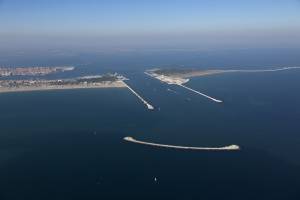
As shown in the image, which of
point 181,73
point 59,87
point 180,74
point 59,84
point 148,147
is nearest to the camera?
point 148,147

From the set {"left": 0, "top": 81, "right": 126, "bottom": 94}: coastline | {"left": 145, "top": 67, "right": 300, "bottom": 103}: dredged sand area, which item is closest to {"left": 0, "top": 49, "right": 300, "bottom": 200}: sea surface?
{"left": 0, "top": 81, "right": 126, "bottom": 94}: coastline

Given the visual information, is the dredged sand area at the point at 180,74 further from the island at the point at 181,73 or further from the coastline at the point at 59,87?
the coastline at the point at 59,87

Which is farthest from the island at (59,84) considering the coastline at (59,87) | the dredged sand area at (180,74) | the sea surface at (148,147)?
the dredged sand area at (180,74)

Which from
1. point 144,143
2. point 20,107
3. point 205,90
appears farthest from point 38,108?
point 205,90

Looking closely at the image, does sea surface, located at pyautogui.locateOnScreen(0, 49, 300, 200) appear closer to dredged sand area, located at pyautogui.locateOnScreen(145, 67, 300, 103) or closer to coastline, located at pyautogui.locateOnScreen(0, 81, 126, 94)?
coastline, located at pyautogui.locateOnScreen(0, 81, 126, 94)

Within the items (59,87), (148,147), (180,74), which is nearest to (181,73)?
(180,74)

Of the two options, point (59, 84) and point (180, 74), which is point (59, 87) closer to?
point (59, 84)

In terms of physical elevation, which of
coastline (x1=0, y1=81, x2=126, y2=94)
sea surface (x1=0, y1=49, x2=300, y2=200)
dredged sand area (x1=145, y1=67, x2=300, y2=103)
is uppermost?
dredged sand area (x1=145, y1=67, x2=300, y2=103)

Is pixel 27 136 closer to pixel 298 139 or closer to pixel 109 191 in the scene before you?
pixel 109 191
